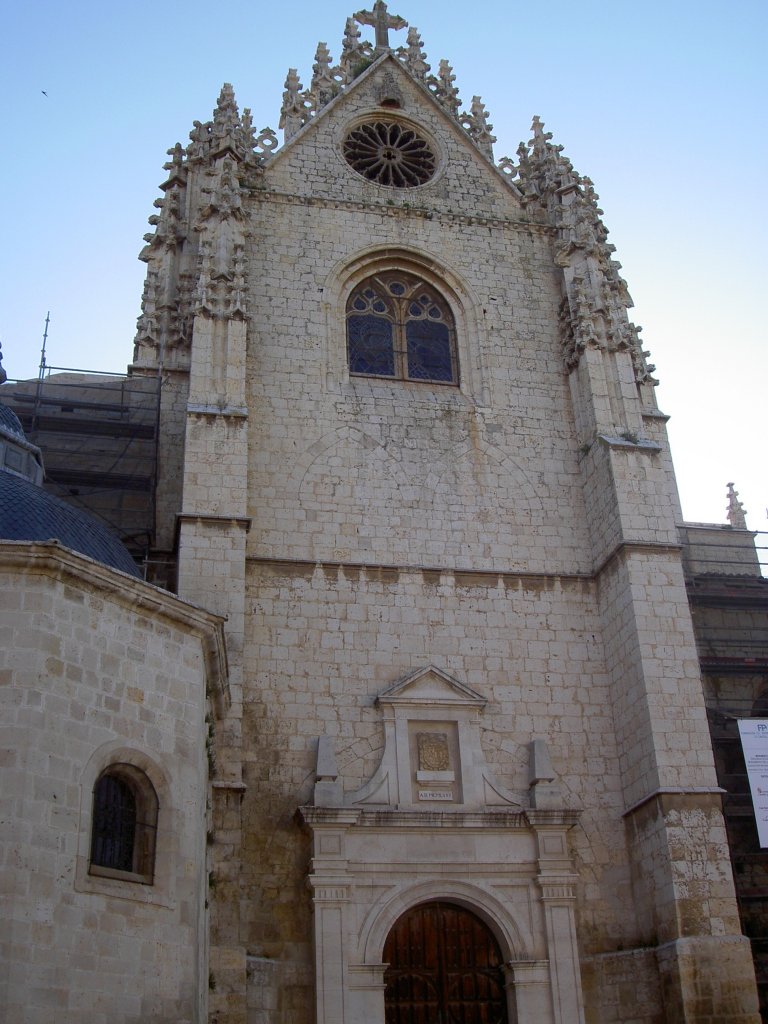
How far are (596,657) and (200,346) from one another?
20.2 feet

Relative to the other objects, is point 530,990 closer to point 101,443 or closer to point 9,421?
point 9,421

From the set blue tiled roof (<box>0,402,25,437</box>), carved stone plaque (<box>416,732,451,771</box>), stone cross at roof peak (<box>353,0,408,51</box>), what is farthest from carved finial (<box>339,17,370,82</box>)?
carved stone plaque (<box>416,732,451,771</box>)

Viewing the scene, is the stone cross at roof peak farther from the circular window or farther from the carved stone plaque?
the carved stone plaque

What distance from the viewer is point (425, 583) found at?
13883mm

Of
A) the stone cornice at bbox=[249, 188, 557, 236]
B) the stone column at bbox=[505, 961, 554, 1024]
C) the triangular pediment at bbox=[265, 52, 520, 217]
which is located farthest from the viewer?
the triangular pediment at bbox=[265, 52, 520, 217]

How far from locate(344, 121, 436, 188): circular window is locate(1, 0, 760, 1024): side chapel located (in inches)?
2.1

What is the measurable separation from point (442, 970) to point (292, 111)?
1235 centimetres

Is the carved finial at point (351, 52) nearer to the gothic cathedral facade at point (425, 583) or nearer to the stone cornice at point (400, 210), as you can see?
the gothic cathedral facade at point (425, 583)

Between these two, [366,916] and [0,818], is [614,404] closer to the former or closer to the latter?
[366,916]

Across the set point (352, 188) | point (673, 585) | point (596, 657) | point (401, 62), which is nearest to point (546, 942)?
point (596, 657)

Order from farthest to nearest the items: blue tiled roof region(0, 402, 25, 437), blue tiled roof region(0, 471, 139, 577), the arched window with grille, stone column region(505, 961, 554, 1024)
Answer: blue tiled roof region(0, 402, 25, 437) → stone column region(505, 961, 554, 1024) → blue tiled roof region(0, 471, 139, 577) → the arched window with grille

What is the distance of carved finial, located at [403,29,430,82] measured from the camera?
1864cm

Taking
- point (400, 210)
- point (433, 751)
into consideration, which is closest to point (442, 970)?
point (433, 751)

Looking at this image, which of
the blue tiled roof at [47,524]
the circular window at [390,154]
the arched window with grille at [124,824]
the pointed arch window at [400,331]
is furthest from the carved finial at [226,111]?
the arched window with grille at [124,824]
